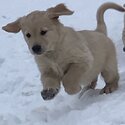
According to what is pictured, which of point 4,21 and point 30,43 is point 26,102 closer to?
point 30,43

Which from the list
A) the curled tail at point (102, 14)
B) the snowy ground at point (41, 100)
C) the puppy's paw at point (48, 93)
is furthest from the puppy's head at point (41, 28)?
the curled tail at point (102, 14)

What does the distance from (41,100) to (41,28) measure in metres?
1.44

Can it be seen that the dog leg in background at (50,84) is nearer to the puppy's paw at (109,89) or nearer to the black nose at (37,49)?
the black nose at (37,49)

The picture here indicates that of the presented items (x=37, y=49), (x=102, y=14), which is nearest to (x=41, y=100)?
(x=102, y=14)

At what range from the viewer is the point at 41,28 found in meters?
5.28

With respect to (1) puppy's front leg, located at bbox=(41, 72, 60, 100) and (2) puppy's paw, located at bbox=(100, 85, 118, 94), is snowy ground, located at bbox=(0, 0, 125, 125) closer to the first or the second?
(2) puppy's paw, located at bbox=(100, 85, 118, 94)

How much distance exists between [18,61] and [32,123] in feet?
8.65

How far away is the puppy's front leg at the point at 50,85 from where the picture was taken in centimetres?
552

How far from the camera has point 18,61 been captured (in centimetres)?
824

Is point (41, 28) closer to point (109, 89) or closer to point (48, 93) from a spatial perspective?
point (48, 93)

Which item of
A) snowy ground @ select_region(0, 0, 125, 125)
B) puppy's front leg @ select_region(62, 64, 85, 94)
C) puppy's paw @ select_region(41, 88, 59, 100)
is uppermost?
puppy's front leg @ select_region(62, 64, 85, 94)

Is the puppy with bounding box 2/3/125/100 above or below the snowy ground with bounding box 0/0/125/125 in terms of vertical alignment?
above

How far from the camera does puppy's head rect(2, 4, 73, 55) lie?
523cm

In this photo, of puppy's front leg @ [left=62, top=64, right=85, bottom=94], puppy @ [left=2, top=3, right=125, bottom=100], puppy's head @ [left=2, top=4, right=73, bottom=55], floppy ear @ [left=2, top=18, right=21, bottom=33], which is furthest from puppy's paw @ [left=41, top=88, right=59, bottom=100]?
floppy ear @ [left=2, top=18, right=21, bottom=33]
